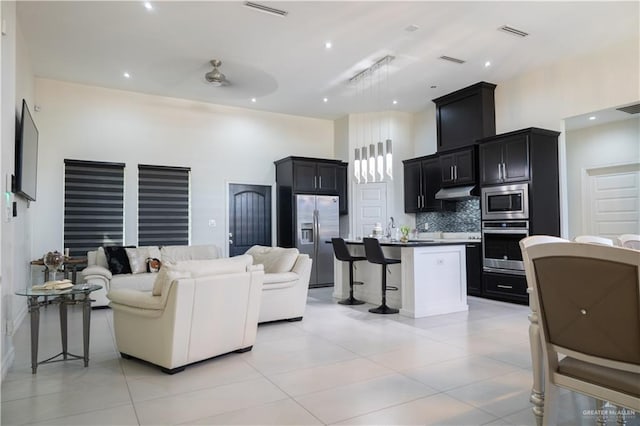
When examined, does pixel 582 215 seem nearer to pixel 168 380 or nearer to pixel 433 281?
pixel 433 281

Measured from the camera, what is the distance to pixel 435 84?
21.7ft

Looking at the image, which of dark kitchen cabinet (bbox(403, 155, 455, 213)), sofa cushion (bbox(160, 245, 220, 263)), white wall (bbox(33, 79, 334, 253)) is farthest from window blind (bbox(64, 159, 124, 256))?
dark kitchen cabinet (bbox(403, 155, 455, 213))

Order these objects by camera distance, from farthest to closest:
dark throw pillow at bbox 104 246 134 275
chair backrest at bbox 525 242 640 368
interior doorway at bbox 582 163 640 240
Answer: interior doorway at bbox 582 163 640 240
dark throw pillow at bbox 104 246 134 275
chair backrest at bbox 525 242 640 368

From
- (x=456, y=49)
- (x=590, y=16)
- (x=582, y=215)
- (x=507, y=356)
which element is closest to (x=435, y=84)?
(x=456, y=49)

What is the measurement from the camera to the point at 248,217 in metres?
7.86

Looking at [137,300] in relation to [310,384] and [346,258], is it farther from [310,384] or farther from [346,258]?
[346,258]

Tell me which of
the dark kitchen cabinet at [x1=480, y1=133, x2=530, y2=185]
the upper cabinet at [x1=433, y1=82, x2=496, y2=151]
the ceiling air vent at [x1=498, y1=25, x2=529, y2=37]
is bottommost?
the dark kitchen cabinet at [x1=480, y1=133, x2=530, y2=185]

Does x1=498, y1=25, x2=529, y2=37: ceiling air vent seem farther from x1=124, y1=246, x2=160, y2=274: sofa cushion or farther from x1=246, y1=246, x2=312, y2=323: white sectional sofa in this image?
x1=124, y1=246, x2=160, y2=274: sofa cushion

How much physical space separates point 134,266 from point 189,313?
3403mm

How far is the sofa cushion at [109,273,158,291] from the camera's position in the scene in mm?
5512

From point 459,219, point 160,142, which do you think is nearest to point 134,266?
point 160,142

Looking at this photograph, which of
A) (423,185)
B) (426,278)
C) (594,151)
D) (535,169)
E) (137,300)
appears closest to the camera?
(137,300)

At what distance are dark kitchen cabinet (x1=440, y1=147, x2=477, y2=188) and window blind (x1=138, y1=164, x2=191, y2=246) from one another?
4.66 meters

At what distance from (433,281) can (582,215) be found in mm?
3551
